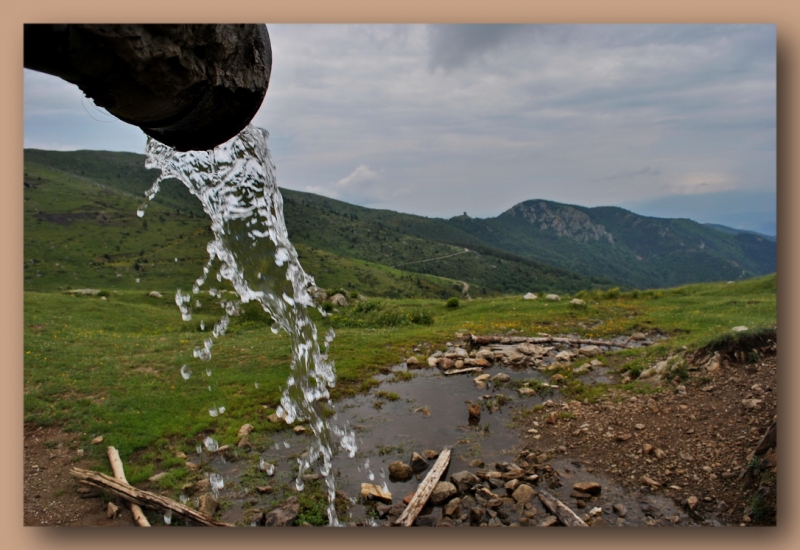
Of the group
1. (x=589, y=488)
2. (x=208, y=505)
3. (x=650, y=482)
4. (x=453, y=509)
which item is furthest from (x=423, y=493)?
(x=650, y=482)

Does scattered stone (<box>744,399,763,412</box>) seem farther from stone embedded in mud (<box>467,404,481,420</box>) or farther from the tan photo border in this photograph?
stone embedded in mud (<box>467,404,481,420</box>)

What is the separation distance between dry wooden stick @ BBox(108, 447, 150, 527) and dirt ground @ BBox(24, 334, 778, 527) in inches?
6.4

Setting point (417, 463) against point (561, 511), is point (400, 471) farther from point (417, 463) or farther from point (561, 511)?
point (561, 511)

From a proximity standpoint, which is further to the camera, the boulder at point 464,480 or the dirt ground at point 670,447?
the boulder at point 464,480

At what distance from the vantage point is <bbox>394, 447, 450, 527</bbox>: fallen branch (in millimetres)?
6773

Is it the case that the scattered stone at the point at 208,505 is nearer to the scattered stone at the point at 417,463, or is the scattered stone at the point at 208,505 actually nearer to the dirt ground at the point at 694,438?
the scattered stone at the point at 417,463

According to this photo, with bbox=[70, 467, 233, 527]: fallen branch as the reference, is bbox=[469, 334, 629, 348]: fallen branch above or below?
above

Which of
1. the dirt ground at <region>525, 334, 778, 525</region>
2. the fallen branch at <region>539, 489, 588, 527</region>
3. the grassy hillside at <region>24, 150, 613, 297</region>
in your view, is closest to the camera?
the fallen branch at <region>539, 489, 588, 527</region>

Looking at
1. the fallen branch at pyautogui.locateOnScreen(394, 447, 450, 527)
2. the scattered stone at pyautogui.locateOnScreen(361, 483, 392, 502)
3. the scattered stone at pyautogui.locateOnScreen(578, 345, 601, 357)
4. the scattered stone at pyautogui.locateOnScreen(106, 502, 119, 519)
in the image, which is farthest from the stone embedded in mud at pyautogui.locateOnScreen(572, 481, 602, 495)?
the scattered stone at pyautogui.locateOnScreen(578, 345, 601, 357)

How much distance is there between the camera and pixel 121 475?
24.7 feet

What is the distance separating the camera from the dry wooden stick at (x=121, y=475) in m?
6.59

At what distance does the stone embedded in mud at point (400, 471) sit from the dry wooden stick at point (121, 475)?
3791 millimetres

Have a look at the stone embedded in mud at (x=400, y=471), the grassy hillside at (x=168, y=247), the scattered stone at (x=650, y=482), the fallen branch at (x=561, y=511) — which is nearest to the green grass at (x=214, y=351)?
the stone embedded in mud at (x=400, y=471)
